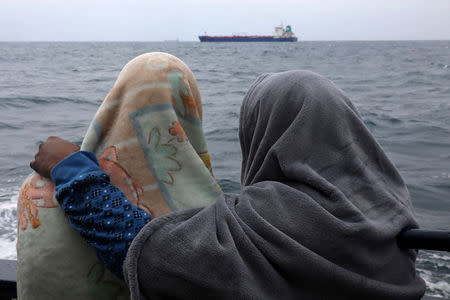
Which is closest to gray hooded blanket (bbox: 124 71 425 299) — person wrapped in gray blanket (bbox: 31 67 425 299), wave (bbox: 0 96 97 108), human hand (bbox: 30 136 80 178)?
person wrapped in gray blanket (bbox: 31 67 425 299)

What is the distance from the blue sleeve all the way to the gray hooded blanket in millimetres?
64

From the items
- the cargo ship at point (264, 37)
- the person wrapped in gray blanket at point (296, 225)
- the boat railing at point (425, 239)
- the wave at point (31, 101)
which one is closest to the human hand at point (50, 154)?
the person wrapped in gray blanket at point (296, 225)

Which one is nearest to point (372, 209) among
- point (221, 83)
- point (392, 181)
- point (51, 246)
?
point (392, 181)

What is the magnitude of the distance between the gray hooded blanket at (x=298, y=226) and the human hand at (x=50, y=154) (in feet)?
1.16

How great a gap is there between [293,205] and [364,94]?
13.7 metres

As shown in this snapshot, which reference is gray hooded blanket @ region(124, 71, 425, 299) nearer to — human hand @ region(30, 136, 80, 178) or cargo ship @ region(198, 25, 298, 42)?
human hand @ region(30, 136, 80, 178)

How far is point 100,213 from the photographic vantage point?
Result: 958mm

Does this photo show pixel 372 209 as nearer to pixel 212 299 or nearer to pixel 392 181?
pixel 392 181

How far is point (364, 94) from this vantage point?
1385cm

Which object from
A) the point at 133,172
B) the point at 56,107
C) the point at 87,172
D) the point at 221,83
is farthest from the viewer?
the point at 221,83

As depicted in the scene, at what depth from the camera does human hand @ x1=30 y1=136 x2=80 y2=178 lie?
3.63ft

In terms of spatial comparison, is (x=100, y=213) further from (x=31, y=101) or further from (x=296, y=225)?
(x=31, y=101)

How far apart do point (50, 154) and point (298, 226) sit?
64 centimetres

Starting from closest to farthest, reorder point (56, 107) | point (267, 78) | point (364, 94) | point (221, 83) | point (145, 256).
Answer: point (145, 256) < point (267, 78) < point (56, 107) < point (364, 94) < point (221, 83)
